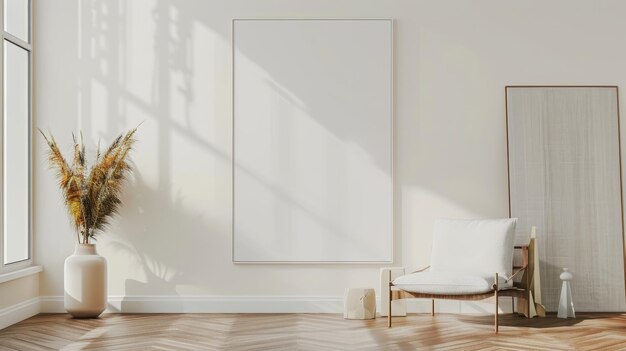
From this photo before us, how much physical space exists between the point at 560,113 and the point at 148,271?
156 inches

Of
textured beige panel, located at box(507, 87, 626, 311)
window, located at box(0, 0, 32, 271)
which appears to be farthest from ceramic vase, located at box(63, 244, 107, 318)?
textured beige panel, located at box(507, 87, 626, 311)

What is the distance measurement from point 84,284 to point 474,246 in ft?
10.8

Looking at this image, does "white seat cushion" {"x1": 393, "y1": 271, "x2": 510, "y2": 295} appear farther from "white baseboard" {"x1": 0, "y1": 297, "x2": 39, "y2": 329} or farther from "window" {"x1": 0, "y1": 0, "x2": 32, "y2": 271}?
"window" {"x1": 0, "y1": 0, "x2": 32, "y2": 271}

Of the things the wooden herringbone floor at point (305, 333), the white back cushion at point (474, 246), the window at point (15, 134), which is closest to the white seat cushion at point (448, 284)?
the white back cushion at point (474, 246)

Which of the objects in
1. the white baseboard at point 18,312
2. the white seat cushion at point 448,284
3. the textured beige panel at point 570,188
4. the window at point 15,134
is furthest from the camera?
the textured beige panel at point 570,188

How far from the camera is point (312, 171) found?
7.01 meters

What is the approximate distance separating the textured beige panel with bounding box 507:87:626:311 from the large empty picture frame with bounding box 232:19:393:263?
1190mm

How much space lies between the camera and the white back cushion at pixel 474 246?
20.8ft

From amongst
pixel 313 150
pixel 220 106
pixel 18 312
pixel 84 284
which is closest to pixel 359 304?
pixel 313 150

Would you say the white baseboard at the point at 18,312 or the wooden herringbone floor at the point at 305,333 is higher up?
the white baseboard at the point at 18,312

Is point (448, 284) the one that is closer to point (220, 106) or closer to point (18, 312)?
point (220, 106)

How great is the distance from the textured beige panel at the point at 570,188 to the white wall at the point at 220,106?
170 millimetres

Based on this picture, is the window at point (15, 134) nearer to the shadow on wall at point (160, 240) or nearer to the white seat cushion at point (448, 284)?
the shadow on wall at point (160, 240)

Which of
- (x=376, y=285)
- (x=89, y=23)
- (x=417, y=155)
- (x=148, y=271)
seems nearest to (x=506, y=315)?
Answer: (x=376, y=285)
